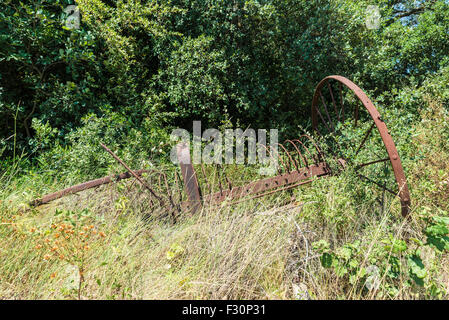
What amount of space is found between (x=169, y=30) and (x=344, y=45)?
3.28m

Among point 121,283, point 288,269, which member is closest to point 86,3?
point 121,283

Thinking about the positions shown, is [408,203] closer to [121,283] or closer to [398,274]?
[398,274]

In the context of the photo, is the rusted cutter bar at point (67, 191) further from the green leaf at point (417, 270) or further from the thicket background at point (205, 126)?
the green leaf at point (417, 270)
